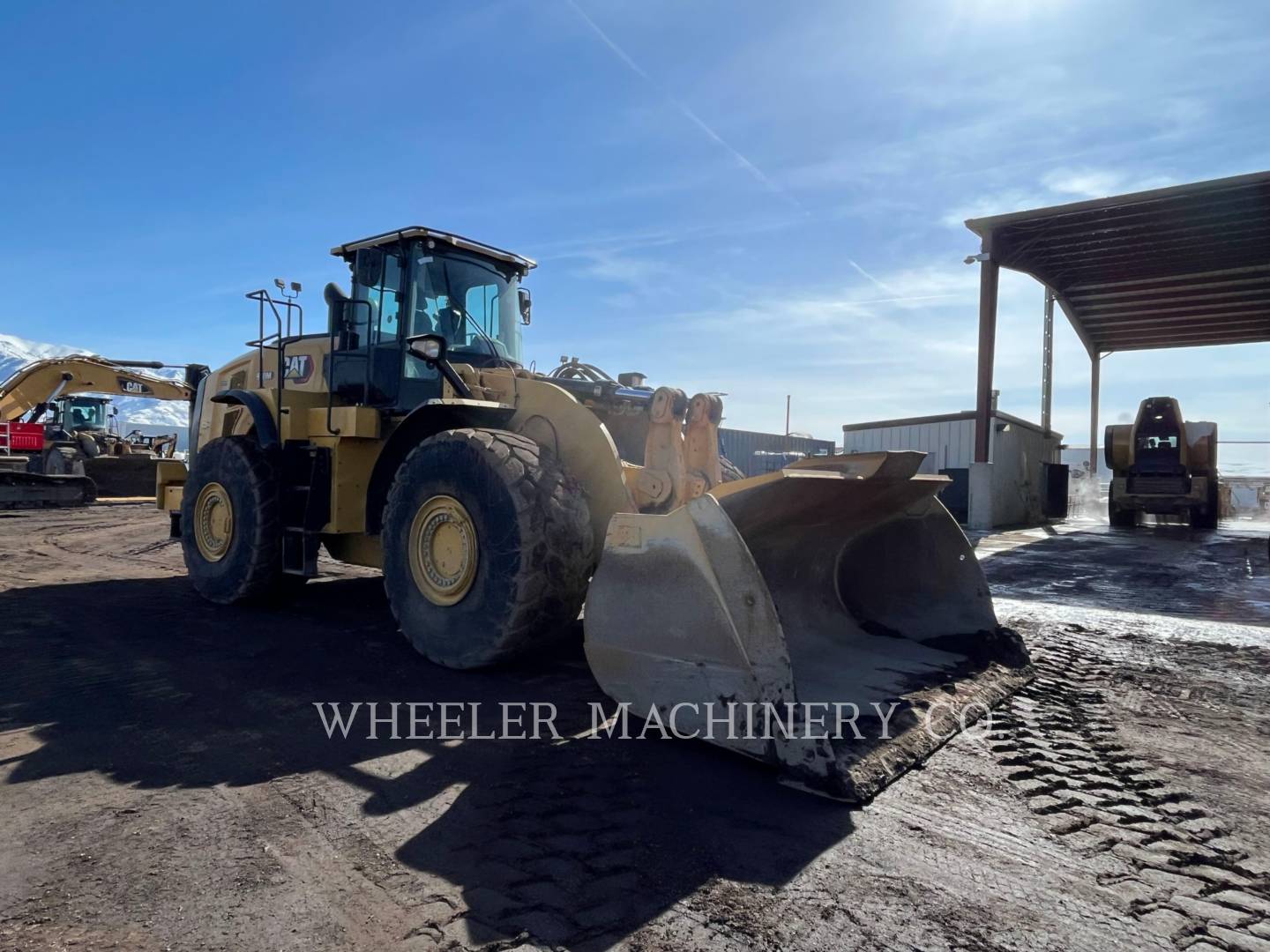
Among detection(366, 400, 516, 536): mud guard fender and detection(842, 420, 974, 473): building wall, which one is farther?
detection(842, 420, 974, 473): building wall

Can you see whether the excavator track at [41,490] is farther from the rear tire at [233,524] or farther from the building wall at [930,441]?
the building wall at [930,441]

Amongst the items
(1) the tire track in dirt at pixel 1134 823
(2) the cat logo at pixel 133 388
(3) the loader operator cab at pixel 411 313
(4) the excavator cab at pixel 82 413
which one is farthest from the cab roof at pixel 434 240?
(4) the excavator cab at pixel 82 413

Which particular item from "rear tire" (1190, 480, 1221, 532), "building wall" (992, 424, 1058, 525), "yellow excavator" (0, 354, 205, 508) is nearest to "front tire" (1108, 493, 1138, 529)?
"rear tire" (1190, 480, 1221, 532)

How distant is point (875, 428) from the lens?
20547 millimetres

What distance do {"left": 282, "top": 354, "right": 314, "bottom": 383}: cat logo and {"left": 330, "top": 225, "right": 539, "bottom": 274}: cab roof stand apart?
911mm

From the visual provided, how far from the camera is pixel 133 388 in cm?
2144

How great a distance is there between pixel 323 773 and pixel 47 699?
192 centimetres

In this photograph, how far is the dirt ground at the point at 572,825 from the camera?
220 centimetres

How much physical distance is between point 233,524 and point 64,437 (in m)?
18.4

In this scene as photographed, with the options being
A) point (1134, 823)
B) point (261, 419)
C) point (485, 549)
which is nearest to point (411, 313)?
point (261, 419)

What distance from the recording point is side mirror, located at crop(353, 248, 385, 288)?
580cm

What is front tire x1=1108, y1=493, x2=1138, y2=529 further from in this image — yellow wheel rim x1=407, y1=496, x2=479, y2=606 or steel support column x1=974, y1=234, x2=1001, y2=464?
yellow wheel rim x1=407, y1=496, x2=479, y2=606

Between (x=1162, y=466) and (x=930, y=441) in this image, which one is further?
(x=930, y=441)

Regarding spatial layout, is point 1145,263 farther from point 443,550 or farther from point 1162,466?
point 443,550
